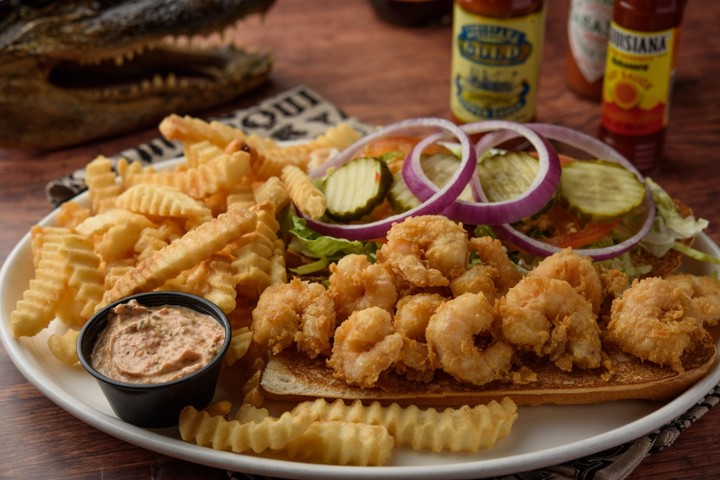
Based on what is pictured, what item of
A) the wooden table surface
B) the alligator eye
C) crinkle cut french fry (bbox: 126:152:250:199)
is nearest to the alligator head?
the alligator eye

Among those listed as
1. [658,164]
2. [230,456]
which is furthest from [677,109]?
[230,456]

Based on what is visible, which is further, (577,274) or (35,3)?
(35,3)

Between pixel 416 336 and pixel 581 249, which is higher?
pixel 416 336

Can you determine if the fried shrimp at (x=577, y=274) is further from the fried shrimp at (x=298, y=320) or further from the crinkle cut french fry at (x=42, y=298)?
the crinkle cut french fry at (x=42, y=298)

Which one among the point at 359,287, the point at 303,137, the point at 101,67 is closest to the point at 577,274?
the point at 359,287

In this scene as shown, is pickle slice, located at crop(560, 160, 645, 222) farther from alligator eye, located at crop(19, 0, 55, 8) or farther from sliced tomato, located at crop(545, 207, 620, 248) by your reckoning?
alligator eye, located at crop(19, 0, 55, 8)

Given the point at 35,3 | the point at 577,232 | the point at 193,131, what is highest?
the point at 35,3

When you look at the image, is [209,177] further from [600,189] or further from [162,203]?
[600,189]
